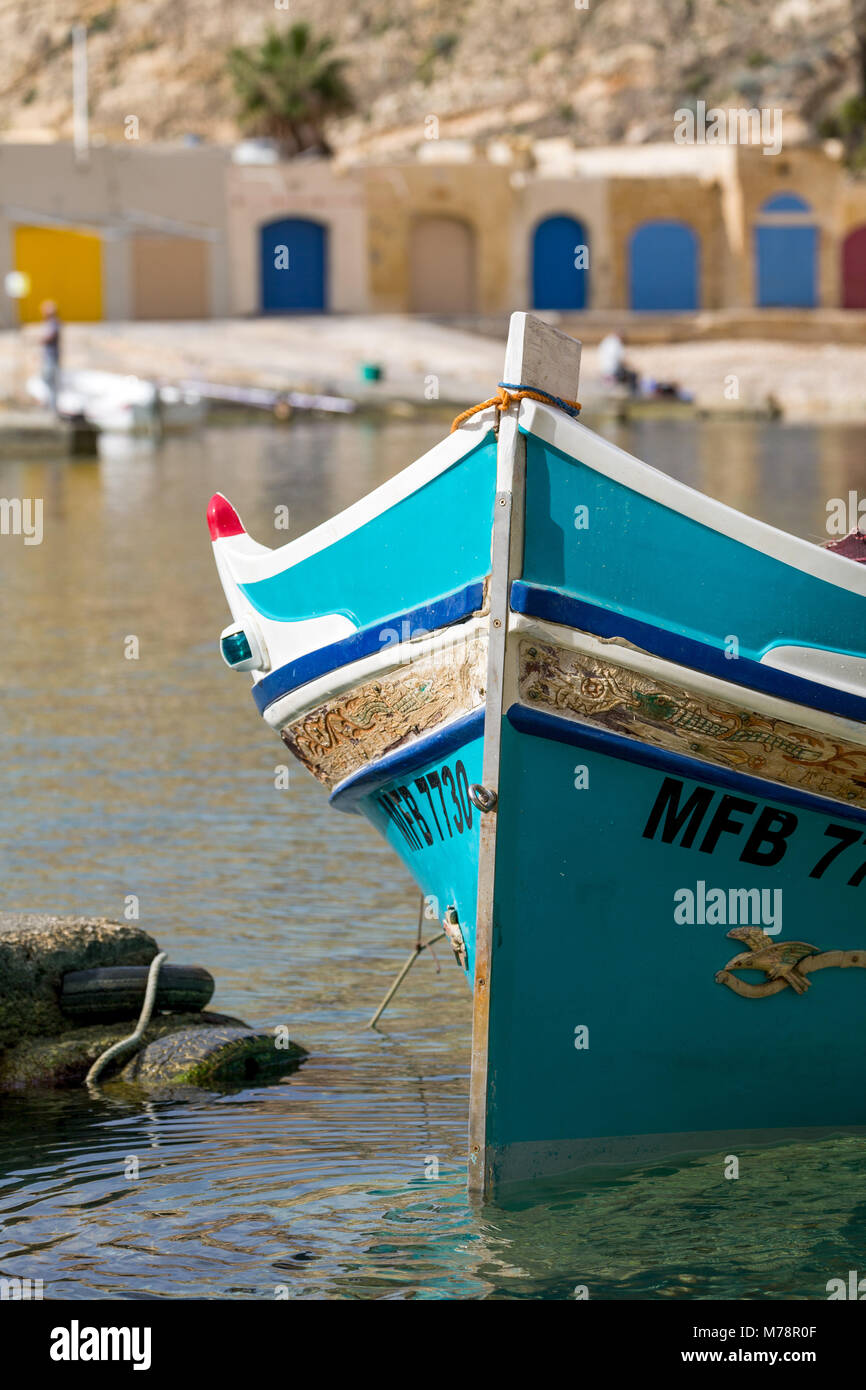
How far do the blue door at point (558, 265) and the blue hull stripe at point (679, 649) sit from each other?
152ft

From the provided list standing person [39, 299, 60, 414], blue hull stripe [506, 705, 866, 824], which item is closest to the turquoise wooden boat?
blue hull stripe [506, 705, 866, 824]

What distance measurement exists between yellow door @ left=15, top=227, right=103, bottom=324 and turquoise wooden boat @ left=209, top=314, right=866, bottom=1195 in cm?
4372

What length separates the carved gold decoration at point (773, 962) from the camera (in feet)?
18.4

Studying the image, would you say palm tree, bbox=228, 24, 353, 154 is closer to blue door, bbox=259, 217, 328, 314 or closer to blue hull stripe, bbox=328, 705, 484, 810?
blue door, bbox=259, 217, 328, 314

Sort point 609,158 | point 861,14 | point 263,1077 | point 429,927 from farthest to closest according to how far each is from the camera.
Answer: point 861,14
point 609,158
point 429,927
point 263,1077

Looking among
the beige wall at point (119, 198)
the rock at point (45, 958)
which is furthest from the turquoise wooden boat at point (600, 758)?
the beige wall at point (119, 198)

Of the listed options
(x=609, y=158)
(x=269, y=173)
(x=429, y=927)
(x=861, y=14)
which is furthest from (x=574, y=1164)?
(x=861, y=14)

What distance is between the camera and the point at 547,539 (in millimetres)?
5219

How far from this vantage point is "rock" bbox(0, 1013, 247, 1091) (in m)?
6.57

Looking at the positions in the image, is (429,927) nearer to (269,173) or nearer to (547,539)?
(547,539)

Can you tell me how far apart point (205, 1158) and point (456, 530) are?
2.01 m

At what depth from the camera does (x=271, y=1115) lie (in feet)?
20.6
